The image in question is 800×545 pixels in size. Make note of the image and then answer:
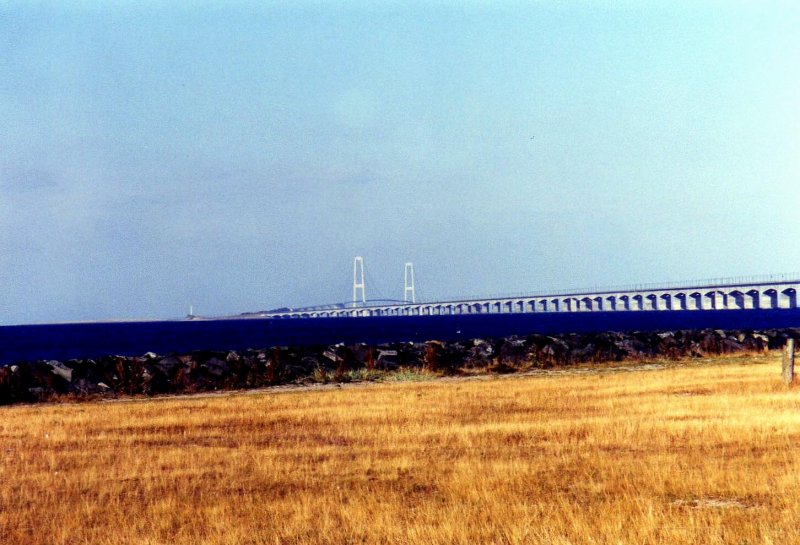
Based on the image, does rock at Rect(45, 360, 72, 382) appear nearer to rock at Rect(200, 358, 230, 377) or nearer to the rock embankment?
the rock embankment

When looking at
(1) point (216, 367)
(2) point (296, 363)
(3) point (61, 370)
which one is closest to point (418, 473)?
(1) point (216, 367)

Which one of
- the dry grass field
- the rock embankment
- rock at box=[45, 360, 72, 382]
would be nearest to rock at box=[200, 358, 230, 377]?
the rock embankment

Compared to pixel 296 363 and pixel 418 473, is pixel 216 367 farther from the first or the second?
pixel 418 473

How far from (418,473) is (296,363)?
80.9 ft

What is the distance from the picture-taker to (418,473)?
1278cm

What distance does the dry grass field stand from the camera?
9547 mm

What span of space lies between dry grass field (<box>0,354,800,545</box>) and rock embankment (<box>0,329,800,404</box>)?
9.98 metres

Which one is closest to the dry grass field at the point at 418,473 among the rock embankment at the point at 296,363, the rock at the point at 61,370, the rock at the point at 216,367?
the rock embankment at the point at 296,363

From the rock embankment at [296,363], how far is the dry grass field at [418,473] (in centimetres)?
998

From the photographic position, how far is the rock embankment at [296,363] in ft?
103

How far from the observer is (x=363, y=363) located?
3831 centimetres

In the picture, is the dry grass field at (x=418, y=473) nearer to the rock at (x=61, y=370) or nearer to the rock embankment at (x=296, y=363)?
the rock embankment at (x=296, y=363)

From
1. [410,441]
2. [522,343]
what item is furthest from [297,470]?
[522,343]

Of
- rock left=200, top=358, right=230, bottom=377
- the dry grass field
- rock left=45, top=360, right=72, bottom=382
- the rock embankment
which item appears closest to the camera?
the dry grass field
